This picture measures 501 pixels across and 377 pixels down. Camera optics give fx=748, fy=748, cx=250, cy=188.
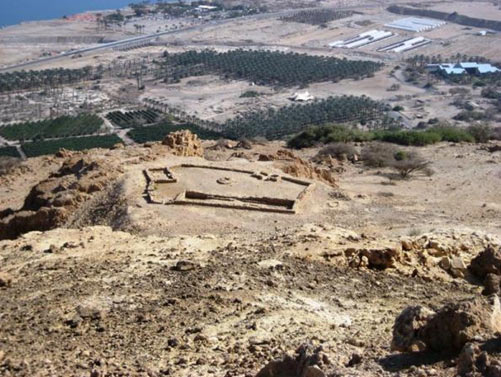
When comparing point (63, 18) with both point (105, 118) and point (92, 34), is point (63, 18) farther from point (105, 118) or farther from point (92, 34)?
point (105, 118)

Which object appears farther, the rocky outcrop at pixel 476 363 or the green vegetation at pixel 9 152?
the green vegetation at pixel 9 152


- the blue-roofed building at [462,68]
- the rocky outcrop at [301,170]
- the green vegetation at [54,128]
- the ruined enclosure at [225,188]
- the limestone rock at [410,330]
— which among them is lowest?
the blue-roofed building at [462,68]

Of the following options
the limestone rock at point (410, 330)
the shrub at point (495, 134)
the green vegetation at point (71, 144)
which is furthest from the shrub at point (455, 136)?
the limestone rock at point (410, 330)

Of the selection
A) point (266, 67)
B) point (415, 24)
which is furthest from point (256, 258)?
point (415, 24)

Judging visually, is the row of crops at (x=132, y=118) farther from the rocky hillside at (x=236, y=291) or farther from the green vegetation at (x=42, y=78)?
the rocky hillside at (x=236, y=291)

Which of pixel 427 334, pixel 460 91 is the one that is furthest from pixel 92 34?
pixel 427 334

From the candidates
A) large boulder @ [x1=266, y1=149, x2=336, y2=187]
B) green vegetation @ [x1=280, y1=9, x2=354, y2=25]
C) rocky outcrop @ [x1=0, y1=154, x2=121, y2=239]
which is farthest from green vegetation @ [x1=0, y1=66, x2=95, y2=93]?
rocky outcrop @ [x1=0, y1=154, x2=121, y2=239]

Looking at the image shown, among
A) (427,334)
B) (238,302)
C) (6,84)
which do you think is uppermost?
(427,334)
